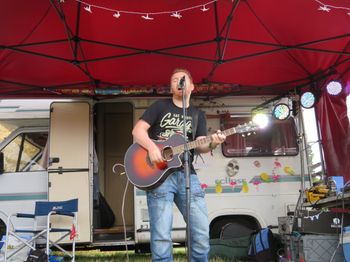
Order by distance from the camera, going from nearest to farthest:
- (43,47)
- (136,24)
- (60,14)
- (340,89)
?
(60,14), (136,24), (43,47), (340,89)

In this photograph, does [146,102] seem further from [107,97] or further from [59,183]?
[59,183]

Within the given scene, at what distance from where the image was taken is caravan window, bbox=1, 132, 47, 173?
6.16 meters

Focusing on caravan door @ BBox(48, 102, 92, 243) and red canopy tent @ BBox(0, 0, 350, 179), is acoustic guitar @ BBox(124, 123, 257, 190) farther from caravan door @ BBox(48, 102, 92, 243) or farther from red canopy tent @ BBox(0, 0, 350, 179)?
caravan door @ BBox(48, 102, 92, 243)

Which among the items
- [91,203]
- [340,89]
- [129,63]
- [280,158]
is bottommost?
[91,203]

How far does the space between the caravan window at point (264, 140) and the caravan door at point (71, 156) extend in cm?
193

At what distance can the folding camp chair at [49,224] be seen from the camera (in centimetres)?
522

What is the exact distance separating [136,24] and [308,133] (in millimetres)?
2984

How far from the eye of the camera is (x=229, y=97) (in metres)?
6.40

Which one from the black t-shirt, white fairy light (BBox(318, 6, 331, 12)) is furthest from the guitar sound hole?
white fairy light (BBox(318, 6, 331, 12))

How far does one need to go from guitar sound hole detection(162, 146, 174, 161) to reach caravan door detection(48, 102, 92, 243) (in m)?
3.02

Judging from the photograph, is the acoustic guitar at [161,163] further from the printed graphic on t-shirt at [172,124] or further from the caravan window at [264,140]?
the caravan window at [264,140]

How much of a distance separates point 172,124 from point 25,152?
3.60 metres

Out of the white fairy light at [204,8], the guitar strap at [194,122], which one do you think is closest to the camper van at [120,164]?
the white fairy light at [204,8]

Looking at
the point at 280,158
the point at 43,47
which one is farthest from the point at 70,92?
the point at 280,158
